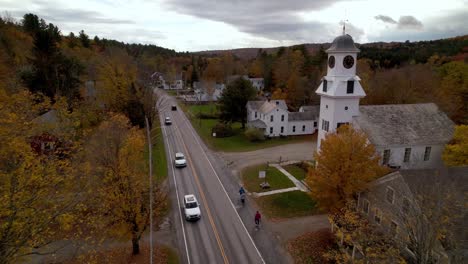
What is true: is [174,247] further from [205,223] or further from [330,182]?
[330,182]

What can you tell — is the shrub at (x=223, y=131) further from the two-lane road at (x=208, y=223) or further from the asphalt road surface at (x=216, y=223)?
the asphalt road surface at (x=216, y=223)

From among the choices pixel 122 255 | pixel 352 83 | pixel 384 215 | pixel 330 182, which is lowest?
pixel 122 255

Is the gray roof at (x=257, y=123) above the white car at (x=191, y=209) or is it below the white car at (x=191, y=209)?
above

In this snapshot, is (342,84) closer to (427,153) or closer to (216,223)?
(427,153)

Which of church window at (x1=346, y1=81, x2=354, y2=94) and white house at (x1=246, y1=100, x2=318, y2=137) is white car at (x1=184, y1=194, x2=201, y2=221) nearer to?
church window at (x1=346, y1=81, x2=354, y2=94)

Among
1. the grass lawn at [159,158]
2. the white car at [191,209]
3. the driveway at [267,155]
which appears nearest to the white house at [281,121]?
the driveway at [267,155]

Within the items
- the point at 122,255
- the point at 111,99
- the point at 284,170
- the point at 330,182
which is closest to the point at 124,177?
the point at 122,255
